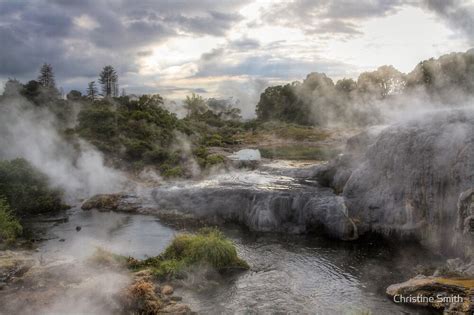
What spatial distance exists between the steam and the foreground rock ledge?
77.6 feet

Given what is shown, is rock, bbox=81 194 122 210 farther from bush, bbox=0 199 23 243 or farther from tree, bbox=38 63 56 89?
tree, bbox=38 63 56 89

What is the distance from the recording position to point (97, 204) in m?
29.3

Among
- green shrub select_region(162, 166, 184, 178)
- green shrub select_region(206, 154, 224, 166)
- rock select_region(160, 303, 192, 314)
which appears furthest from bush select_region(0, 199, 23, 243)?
green shrub select_region(206, 154, 224, 166)

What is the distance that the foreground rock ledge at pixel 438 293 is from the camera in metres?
13.0

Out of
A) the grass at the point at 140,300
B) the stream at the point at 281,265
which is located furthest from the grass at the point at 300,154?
the grass at the point at 140,300

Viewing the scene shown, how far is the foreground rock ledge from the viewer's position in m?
Result: 13.0

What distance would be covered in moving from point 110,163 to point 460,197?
31.4 meters

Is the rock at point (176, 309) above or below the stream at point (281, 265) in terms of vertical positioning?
above

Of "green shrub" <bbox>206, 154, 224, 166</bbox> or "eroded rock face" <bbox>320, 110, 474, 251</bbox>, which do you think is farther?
"green shrub" <bbox>206, 154, 224, 166</bbox>

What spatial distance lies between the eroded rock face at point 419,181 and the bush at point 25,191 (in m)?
19.5

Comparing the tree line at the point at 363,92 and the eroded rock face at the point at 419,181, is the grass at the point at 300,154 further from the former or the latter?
the eroded rock face at the point at 419,181

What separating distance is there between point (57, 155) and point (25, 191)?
29.4ft

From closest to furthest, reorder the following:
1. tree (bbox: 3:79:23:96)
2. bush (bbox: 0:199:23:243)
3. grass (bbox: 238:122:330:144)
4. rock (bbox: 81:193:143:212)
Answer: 1. bush (bbox: 0:199:23:243)
2. rock (bbox: 81:193:143:212)
3. tree (bbox: 3:79:23:96)
4. grass (bbox: 238:122:330:144)

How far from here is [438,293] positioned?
13.8m
